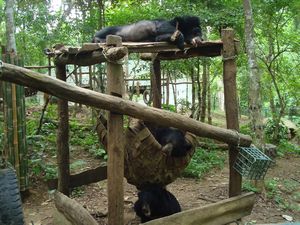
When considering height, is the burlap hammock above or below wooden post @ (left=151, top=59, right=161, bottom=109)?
below

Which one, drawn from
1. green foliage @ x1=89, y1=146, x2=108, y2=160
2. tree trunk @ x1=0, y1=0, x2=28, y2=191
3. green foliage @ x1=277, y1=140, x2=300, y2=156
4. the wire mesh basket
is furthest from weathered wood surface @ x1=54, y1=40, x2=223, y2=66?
green foliage @ x1=277, y1=140, x2=300, y2=156

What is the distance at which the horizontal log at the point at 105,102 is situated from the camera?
2.64 meters

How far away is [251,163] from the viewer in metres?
3.60

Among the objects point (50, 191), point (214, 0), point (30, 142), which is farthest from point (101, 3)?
point (50, 191)

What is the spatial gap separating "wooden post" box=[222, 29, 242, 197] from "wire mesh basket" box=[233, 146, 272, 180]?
0.07 meters

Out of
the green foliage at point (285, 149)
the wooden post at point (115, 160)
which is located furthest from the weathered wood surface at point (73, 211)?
the green foliage at point (285, 149)

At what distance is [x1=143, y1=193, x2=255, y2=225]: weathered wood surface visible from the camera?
362 cm

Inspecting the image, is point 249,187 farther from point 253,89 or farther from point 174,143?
point 174,143

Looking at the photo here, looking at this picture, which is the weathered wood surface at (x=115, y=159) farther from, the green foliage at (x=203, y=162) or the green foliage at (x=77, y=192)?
the green foliage at (x=203, y=162)

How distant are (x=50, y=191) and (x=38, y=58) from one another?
7.98 meters

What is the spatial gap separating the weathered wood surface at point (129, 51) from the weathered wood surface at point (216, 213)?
1607mm

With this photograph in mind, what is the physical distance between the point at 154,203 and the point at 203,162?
11.4ft

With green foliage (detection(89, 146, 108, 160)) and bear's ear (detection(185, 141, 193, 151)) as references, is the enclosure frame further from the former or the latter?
green foliage (detection(89, 146, 108, 160))

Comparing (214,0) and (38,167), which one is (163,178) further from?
(214,0)
